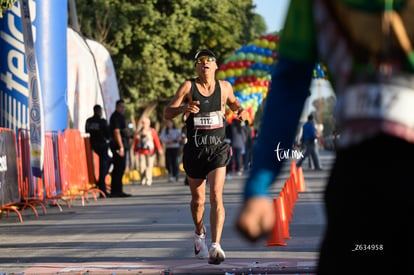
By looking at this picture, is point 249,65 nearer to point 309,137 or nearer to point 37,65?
point 309,137

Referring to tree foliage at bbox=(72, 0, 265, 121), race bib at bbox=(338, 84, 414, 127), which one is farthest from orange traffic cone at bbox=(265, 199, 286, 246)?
tree foliage at bbox=(72, 0, 265, 121)

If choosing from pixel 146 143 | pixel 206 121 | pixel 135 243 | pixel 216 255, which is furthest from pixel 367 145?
pixel 146 143

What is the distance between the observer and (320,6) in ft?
9.52

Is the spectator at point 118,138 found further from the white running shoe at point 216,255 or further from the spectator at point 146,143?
the white running shoe at point 216,255

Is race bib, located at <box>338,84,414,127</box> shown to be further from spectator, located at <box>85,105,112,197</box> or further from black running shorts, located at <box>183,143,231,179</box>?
spectator, located at <box>85,105,112,197</box>

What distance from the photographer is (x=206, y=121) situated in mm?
9602

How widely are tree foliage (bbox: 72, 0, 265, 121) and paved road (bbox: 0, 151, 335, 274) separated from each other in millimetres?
21372

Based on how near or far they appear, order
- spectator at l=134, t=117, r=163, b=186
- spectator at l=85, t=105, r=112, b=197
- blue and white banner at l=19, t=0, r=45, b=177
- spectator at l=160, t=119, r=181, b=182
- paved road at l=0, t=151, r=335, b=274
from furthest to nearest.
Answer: spectator at l=160, t=119, r=181, b=182
spectator at l=134, t=117, r=163, b=186
spectator at l=85, t=105, r=112, b=197
blue and white banner at l=19, t=0, r=45, b=177
paved road at l=0, t=151, r=335, b=274

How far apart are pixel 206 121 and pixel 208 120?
0.07 feet

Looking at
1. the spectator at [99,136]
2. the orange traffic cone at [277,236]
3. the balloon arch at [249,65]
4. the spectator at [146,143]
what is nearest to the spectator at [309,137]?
the spectator at [146,143]

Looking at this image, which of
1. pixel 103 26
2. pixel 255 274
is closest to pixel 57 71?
pixel 255 274

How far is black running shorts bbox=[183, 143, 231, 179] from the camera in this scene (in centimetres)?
946

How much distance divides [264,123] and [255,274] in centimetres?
561

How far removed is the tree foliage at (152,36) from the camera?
3978 centimetres
